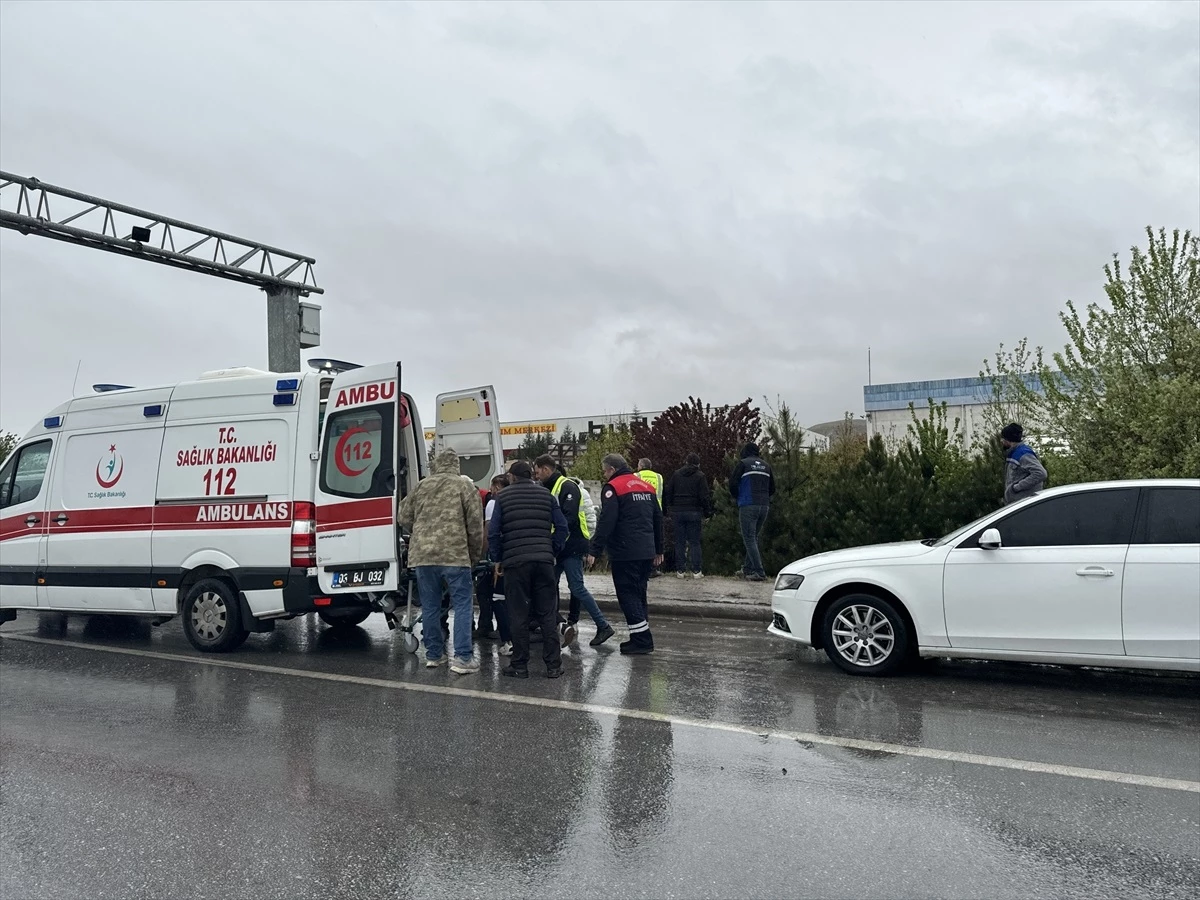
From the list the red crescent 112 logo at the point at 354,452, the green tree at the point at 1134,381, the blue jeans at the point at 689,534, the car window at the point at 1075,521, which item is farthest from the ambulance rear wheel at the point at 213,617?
the green tree at the point at 1134,381

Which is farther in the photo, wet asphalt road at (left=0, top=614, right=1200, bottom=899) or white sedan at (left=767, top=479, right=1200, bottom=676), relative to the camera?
white sedan at (left=767, top=479, right=1200, bottom=676)

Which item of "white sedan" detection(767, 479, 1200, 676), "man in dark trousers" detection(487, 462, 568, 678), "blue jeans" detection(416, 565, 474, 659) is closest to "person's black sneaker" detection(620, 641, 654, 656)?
"man in dark trousers" detection(487, 462, 568, 678)

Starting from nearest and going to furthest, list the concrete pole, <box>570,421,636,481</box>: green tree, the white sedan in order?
the white sedan
the concrete pole
<box>570,421,636,481</box>: green tree

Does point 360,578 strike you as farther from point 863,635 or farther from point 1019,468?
point 1019,468

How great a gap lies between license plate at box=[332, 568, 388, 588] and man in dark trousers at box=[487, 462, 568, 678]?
4.05 feet

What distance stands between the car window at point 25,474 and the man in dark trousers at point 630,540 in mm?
5943

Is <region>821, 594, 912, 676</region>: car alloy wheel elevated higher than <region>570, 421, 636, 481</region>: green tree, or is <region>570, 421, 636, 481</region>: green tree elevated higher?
<region>570, 421, 636, 481</region>: green tree

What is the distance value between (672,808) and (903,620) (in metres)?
3.39

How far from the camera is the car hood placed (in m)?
7.34

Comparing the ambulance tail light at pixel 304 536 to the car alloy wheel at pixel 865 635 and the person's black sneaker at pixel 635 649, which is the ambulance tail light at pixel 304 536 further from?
the car alloy wheel at pixel 865 635

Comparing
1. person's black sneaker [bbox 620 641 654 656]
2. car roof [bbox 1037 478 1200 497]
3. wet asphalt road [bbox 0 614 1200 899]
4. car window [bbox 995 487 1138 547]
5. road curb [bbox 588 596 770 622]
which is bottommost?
wet asphalt road [bbox 0 614 1200 899]

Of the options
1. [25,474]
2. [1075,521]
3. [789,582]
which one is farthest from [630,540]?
[25,474]

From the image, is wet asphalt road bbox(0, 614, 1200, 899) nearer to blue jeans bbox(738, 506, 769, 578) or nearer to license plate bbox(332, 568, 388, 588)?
license plate bbox(332, 568, 388, 588)

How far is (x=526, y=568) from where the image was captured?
7613mm
